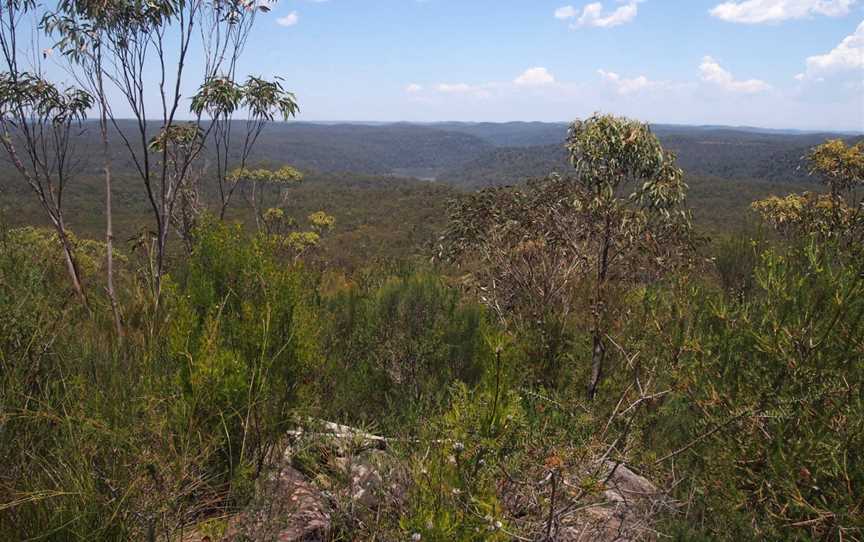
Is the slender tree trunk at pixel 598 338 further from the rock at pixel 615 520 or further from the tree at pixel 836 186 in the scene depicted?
the rock at pixel 615 520

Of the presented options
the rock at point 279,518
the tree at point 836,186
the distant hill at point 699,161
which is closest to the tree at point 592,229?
the tree at point 836,186

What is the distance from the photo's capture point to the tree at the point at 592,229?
544 centimetres

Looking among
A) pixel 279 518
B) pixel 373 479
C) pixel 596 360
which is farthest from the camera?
pixel 596 360

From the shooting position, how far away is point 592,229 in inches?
231

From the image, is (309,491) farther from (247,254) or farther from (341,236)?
(341,236)

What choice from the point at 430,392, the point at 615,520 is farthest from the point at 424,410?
the point at 615,520

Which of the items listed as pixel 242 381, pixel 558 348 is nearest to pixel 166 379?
pixel 242 381

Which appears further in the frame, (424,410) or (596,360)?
(596,360)

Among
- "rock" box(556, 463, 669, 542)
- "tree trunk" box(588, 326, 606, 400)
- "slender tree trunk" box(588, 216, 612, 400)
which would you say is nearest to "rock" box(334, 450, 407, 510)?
"rock" box(556, 463, 669, 542)

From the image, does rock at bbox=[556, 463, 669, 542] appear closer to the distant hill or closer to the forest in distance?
the forest in distance

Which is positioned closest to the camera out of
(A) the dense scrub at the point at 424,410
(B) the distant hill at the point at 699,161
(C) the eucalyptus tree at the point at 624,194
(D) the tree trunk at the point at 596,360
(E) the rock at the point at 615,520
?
(A) the dense scrub at the point at 424,410

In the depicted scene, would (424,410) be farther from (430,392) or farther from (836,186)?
(836,186)

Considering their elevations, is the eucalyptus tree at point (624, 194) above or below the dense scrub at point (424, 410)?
above

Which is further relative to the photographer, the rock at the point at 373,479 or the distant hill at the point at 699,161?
the distant hill at the point at 699,161
